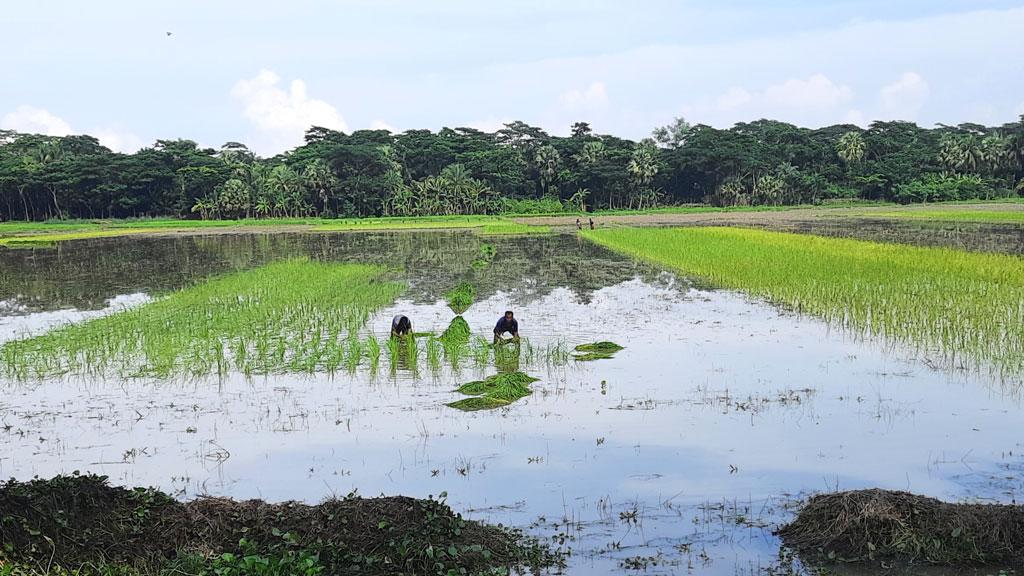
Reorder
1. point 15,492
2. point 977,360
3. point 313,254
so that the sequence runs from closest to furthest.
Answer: point 15,492
point 977,360
point 313,254

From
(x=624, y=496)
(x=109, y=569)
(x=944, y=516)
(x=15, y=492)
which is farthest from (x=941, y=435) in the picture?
(x=15, y=492)

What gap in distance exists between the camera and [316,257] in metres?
25.6

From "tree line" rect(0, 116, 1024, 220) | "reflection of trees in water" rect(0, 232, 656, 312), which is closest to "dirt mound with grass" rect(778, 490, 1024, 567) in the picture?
"reflection of trees in water" rect(0, 232, 656, 312)

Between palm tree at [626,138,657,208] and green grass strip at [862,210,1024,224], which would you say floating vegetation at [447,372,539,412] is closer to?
green grass strip at [862,210,1024,224]

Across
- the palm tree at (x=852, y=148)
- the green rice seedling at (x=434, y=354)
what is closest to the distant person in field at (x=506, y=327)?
the green rice seedling at (x=434, y=354)

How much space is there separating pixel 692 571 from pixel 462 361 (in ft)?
17.5

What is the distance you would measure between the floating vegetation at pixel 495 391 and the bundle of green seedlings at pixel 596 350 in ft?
4.45

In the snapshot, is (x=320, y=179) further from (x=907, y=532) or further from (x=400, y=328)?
(x=907, y=532)

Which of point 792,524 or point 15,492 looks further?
point 792,524

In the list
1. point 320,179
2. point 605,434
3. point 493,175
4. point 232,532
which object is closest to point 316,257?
point 605,434

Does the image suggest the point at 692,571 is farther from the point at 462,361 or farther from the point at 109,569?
the point at 462,361

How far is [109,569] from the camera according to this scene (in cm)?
394

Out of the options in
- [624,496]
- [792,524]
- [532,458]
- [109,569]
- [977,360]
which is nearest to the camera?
[109,569]

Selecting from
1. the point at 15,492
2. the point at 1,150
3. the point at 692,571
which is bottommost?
the point at 692,571
